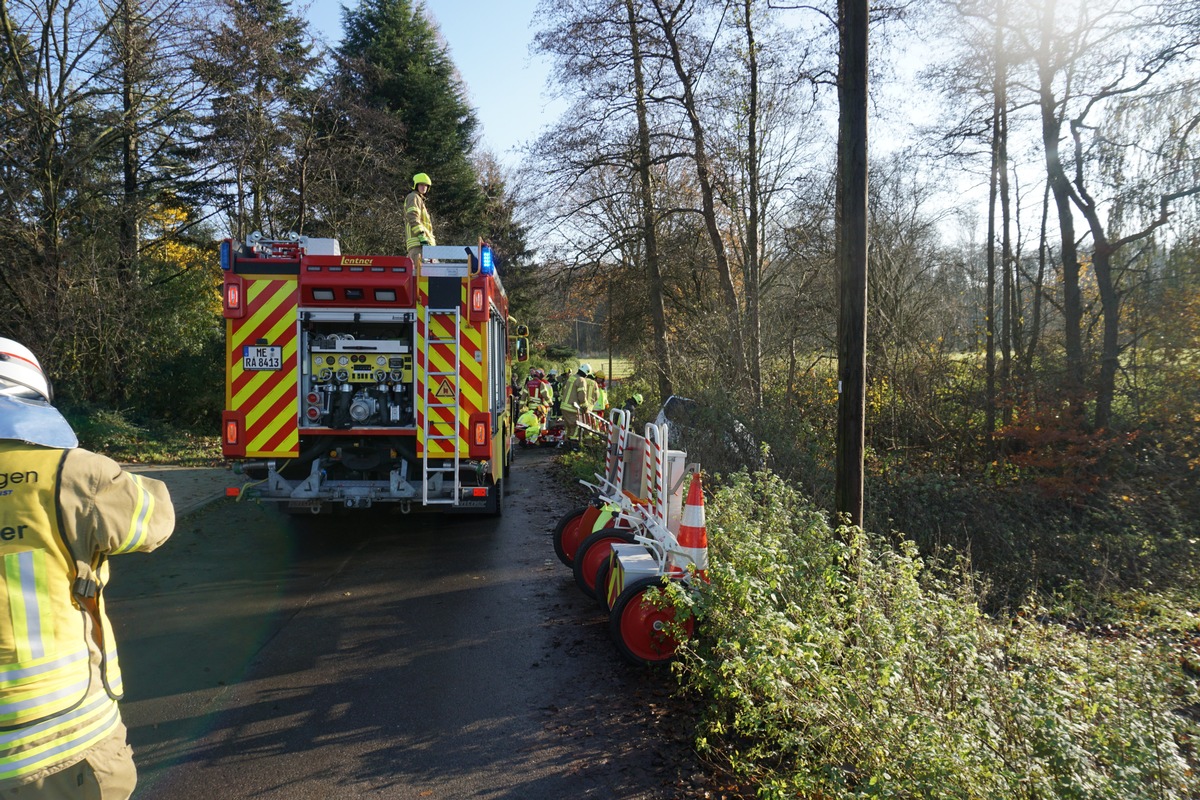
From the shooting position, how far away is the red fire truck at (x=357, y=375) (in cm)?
813

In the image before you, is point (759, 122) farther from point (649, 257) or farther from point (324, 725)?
point (324, 725)

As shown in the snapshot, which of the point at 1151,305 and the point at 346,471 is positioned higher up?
the point at 1151,305

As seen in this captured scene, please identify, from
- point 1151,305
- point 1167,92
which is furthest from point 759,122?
point 1151,305

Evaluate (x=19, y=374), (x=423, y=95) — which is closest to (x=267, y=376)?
(x=19, y=374)

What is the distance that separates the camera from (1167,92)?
39.7 feet

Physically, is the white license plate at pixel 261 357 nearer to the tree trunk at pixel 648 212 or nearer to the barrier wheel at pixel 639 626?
the barrier wheel at pixel 639 626

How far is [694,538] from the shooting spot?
5332 mm

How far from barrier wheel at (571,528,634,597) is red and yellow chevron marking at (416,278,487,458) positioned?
7.35 feet

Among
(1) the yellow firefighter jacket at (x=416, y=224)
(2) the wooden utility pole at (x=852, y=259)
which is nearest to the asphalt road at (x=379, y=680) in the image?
(2) the wooden utility pole at (x=852, y=259)

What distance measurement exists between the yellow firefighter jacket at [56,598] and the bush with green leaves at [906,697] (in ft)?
8.55

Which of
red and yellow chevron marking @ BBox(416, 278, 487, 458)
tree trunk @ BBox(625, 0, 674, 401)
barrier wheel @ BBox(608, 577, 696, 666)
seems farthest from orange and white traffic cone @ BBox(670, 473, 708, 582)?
tree trunk @ BBox(625, 0, 674, 401)

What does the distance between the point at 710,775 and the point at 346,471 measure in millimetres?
5888

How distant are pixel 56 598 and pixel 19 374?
2.09ft

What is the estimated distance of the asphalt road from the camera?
4.00 m
